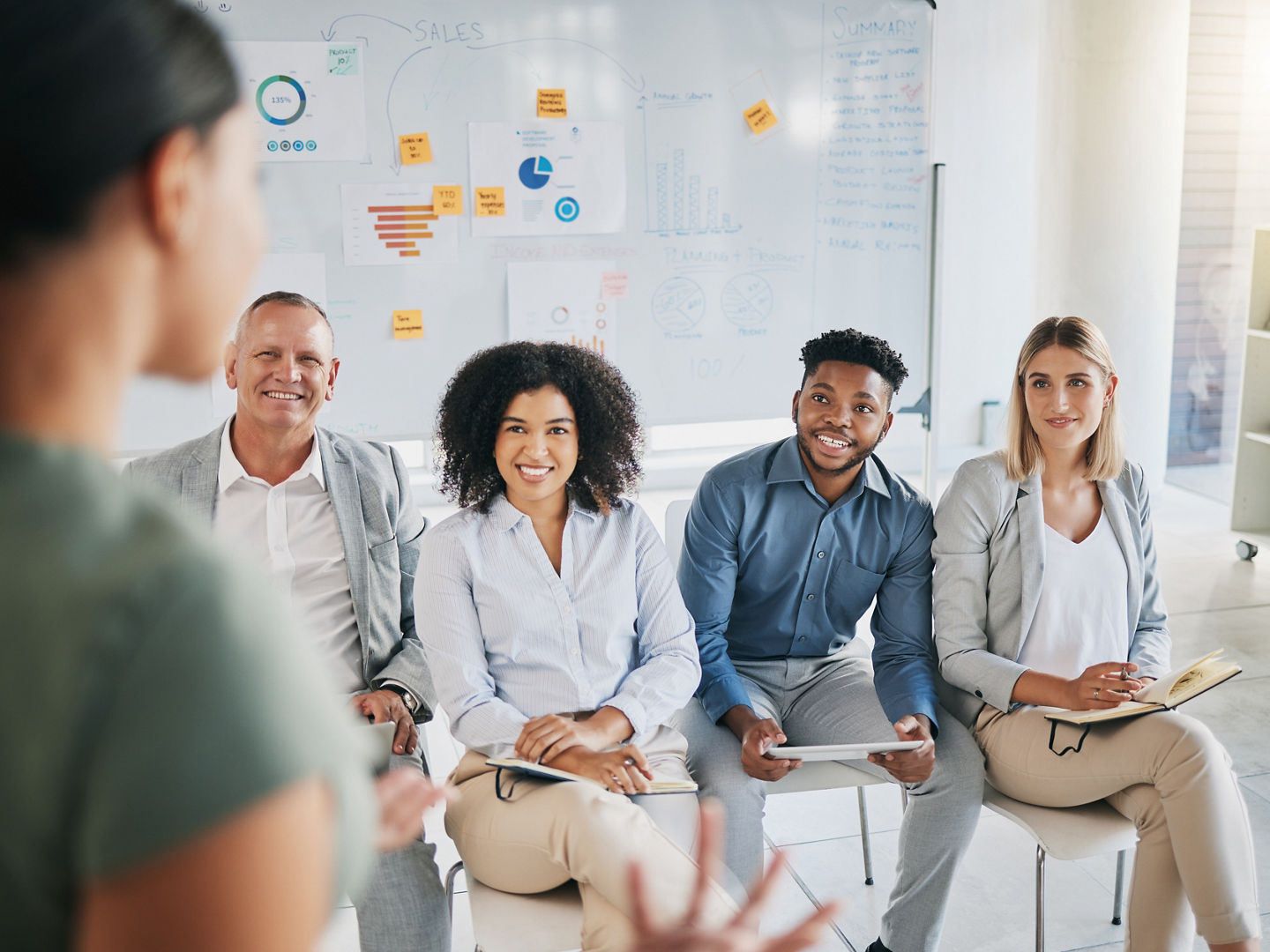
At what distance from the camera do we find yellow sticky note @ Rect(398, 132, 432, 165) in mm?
3305

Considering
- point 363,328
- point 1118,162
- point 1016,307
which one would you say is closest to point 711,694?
point 363,328

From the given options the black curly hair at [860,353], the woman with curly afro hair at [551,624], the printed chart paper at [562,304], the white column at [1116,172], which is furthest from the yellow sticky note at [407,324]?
the white column at [1116,172]

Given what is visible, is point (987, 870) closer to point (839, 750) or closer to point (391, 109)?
point (839, 750)

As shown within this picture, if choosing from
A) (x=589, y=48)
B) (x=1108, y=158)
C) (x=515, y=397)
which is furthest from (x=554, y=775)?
(x=1108, y=158)

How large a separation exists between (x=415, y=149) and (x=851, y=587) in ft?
6.13

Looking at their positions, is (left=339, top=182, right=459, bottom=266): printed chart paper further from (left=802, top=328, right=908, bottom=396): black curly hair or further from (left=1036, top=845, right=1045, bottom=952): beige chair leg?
(left=1036, top=845, right=1045, bottom=952): beige chair leg

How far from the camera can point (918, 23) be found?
361cm

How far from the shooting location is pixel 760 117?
3.56m

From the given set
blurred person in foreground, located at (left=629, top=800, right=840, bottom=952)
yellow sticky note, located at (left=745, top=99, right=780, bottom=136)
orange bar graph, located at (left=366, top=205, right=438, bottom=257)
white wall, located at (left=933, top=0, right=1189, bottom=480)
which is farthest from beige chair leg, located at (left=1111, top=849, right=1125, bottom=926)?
white wall, located at (left=933, top=0, right=1189, bottom=480)

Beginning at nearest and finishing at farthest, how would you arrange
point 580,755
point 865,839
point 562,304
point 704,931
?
1. point 704,931
2. point 580,755
3. point 865,839
4. point 562,304

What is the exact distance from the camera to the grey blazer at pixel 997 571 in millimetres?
2150

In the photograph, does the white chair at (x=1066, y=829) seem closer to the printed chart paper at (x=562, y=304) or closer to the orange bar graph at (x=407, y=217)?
the printed chart paper at (x=562, y=304)

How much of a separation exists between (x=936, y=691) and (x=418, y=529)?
3.53 feet

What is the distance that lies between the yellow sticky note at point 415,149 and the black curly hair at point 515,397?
1.40 m
